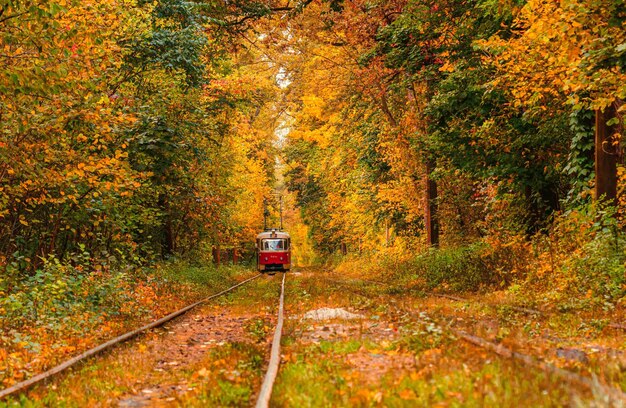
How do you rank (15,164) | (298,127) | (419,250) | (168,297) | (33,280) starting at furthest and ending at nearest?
(298,127)
(419,250)
(168,297)
(33,280)
(15,164)

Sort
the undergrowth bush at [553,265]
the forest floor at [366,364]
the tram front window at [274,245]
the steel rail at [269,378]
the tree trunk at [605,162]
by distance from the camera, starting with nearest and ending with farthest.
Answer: the steel rail at [269,378]
the forest floor at [366,364]
the undergrowth bush at [553,265]
the tree trunk at [605,162]
the tram front window at [274,245]

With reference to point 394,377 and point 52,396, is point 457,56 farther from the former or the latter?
point 52,396

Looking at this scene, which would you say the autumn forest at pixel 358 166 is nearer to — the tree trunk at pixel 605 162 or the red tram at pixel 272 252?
the tree trunk at pixel 605 162

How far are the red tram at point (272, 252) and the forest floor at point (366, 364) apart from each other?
95.3 ft

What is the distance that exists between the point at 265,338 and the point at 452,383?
4.85 metres

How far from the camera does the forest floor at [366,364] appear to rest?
5.05 meters

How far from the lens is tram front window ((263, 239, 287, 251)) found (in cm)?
4112

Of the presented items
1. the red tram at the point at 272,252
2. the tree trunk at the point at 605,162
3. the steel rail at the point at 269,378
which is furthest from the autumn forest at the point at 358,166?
the red tram at the point at 272,252

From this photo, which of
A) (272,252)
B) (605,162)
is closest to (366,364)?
(605,162)


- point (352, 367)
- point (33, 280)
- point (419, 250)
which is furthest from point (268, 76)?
point (352, 367)

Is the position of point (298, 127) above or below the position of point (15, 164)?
above

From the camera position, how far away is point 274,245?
41.2 meters

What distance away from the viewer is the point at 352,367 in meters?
6.82

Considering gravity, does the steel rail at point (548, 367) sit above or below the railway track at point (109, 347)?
above
